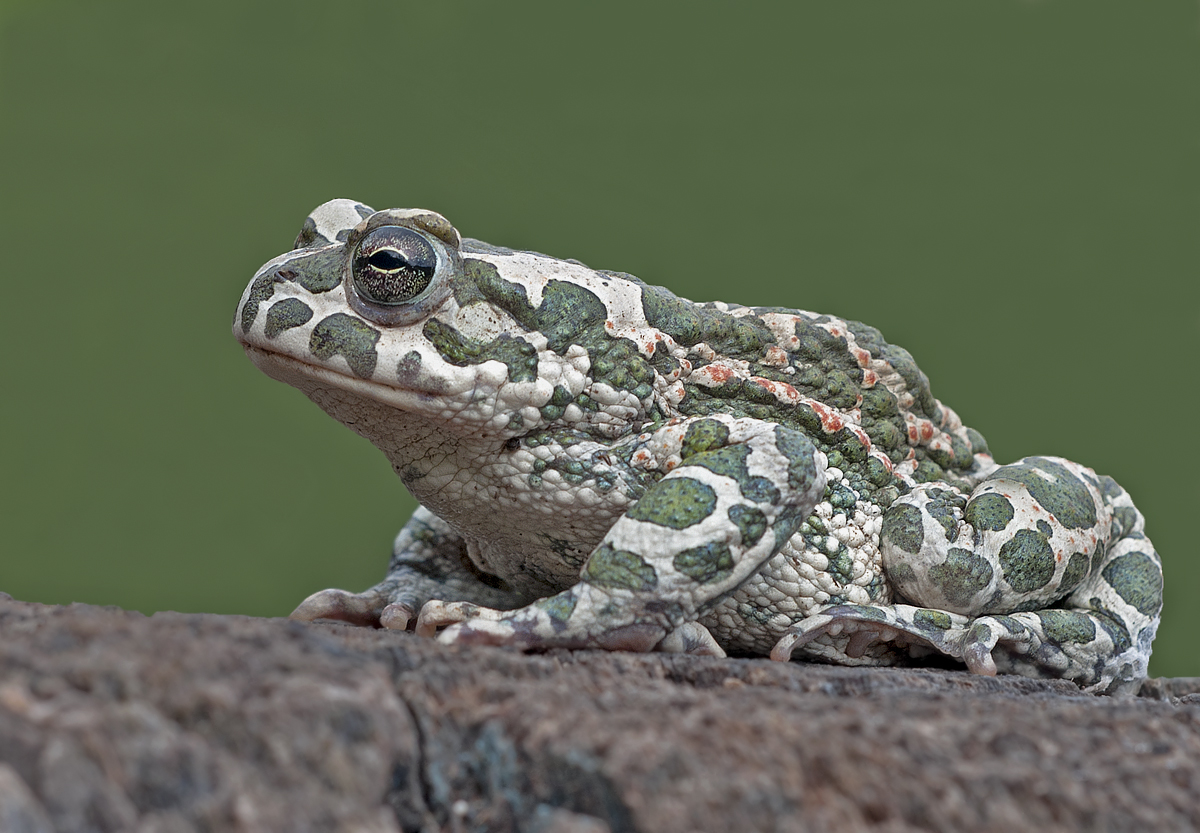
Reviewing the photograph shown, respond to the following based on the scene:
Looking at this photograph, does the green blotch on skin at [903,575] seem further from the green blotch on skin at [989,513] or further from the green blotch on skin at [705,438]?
the green blotch on skin at [705,438]

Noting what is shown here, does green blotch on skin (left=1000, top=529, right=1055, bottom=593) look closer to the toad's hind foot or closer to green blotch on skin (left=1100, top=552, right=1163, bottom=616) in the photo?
the toad's hind foot

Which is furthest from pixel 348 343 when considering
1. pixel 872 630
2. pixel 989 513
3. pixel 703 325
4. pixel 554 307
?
pixel 989 513

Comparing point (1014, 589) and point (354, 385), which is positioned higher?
point (354, 385)

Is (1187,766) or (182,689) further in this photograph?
(1187,766)

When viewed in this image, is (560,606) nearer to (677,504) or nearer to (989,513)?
(677,504)

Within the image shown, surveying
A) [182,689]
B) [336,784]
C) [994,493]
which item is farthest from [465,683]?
[994,493]

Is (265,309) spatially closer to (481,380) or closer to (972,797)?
(481,380)

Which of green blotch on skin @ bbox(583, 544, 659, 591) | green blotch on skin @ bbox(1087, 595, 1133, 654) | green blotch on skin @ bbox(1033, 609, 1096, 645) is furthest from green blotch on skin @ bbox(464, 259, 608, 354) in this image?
green blotch on skin @ bbox(1087, 595, 1133, 654)
